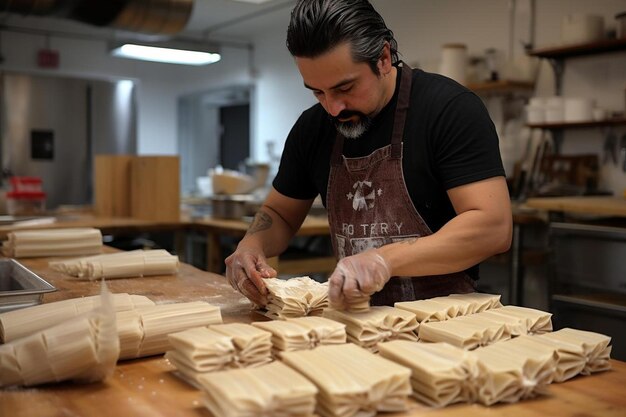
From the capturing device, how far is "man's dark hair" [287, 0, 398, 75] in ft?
5.98

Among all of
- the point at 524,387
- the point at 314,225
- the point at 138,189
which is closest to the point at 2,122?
the point at 138,189

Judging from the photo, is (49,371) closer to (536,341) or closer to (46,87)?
(536,341)

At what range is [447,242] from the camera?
69.2 inches

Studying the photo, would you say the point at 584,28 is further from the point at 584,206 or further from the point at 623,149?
the point at 584,206

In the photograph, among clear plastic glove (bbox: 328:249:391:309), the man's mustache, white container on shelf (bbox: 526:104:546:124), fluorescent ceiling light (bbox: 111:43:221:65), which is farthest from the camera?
fluorescent ceiling light (bbox: 111:43:221:65)

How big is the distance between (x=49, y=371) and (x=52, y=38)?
28.6 feet

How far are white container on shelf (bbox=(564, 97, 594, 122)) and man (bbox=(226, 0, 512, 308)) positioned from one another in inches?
128

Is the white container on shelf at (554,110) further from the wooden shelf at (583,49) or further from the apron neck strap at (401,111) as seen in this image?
the apron neck strap at (401,111)

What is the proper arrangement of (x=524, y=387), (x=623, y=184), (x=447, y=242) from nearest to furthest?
(x=524, y=387), (x=447, y=242), (x=623, y=184)

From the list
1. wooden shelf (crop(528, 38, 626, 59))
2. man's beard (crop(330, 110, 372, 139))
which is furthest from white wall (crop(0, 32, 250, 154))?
man's beard (crop(330, 110, 372, 139))

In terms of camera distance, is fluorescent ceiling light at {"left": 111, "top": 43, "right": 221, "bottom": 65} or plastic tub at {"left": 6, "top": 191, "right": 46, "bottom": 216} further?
fluorescent ceiling light at {"left": 111, "top": 43, "right": 221, "bottom": 65}

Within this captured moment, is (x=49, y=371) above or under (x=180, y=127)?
under

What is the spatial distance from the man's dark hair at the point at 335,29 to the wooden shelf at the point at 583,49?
340 centimetres

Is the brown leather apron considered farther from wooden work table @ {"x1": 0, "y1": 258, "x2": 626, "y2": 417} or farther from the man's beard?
wooden work table @ {"x1": 0, "y1": 258, "x2": 626, "y2": 417}
